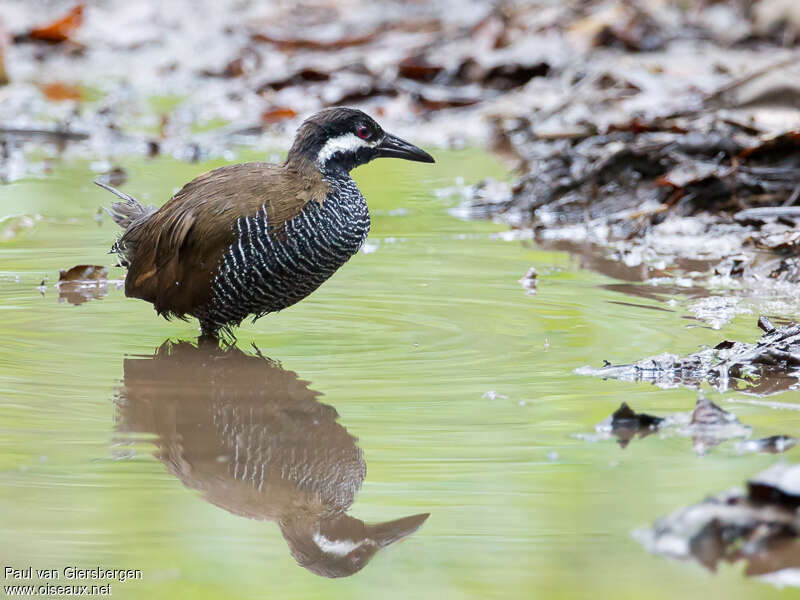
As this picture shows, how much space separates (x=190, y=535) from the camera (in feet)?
9.61

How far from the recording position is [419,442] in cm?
355

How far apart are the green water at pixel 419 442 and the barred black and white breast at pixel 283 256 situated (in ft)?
0.71

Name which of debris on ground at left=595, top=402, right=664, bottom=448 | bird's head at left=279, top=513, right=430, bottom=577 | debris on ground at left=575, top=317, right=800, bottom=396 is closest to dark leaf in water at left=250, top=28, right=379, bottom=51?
debris on ground at left=575, top=317, right=800, bottom=396

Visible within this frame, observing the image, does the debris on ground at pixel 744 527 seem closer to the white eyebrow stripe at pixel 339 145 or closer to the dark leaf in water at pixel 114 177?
the white eyebrow stripe at pixel 339 145

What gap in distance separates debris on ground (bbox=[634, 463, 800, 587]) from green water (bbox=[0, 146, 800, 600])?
0.07 metres

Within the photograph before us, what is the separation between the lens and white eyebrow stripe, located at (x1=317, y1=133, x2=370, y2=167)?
5.07 meters

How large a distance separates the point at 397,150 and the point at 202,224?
1.01m

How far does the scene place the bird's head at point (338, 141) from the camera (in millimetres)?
5066

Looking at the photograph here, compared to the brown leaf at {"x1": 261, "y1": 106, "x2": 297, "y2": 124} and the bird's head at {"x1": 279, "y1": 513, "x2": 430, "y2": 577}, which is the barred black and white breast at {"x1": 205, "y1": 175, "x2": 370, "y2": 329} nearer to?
the bird's head at {"x1": 279, "y1": 513, "x2": 430, "y2": 577}

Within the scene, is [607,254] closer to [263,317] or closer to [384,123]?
[263,317]

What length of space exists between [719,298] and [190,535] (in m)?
3.11

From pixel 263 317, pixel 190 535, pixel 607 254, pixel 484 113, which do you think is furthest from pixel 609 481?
pixel 484 113

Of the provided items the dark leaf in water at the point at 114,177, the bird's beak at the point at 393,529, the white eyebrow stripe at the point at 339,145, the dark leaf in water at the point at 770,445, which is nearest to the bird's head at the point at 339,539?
the bird's beak at the point at 393,529

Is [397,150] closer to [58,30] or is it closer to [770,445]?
[770,445]
